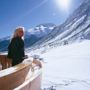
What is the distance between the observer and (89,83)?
9250mm

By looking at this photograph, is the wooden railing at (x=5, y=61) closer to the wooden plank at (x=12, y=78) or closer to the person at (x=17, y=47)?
the person at (x=17, y=47)

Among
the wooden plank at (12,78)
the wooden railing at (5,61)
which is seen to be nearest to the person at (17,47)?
the wooden railing at (5,61)

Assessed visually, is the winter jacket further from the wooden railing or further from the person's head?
the wooden railing

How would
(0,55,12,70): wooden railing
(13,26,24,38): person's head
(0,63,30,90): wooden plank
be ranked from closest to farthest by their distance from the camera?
(0,63,30,90): wooden plank
(13,26,24,38): person's head
(0,55,12,70): wooden railing

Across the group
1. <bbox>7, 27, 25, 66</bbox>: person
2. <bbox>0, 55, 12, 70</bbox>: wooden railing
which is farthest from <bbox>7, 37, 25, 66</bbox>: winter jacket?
<bbox>0, 55, 12, 70</bbox>: wooden railing

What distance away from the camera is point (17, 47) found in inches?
240

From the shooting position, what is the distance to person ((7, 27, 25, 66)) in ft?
19.7

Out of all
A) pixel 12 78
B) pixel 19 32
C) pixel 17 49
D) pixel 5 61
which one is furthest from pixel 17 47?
pixel 12 78

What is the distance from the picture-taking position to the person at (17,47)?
5992mm

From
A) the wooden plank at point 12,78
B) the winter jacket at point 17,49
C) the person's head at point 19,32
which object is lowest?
the wooden plank at point 12,78

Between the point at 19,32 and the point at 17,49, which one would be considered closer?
the point at 19,32

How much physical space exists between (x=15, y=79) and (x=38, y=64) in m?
3.11

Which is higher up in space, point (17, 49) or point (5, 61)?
point (17, 49)

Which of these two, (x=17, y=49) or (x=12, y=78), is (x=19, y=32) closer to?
(x=17, y=49)
